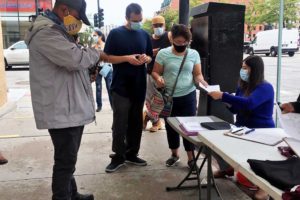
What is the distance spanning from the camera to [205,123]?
309 centimetres

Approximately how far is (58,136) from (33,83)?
0.42 metres

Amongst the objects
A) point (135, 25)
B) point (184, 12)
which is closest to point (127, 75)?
point (135, 25)

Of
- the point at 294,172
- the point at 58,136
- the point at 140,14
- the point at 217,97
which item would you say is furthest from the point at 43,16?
the point at 294,172

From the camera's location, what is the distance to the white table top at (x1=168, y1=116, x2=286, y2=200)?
5.91 ft

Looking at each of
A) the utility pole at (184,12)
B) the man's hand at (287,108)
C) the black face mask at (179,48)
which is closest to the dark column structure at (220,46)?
the utility pole at (184,12)

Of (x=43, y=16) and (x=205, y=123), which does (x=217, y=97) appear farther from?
(x=43, y=16)

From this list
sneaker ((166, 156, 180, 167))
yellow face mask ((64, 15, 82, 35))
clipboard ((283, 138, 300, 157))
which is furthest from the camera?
sneaker ((166, 156, 180, 167))

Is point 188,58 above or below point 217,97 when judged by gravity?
above

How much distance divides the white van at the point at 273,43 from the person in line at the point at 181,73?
24837mm

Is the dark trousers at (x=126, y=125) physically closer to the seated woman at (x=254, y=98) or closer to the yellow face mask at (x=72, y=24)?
the seated woman at (x=254, y=98)

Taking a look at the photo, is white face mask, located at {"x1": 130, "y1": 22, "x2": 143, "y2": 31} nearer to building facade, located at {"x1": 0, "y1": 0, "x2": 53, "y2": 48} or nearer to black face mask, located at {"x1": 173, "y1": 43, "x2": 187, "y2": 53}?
black face mask, located at {"x1": 173, "y1": 43, "x2": 187, "y2": 53}

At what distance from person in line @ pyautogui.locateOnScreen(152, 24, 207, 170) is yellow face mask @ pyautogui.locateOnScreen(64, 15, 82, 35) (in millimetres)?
1392

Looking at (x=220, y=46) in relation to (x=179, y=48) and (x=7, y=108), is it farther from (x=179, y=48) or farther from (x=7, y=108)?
(x=7, y=108)

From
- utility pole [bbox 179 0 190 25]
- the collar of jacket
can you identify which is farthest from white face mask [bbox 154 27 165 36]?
the collar of jacket
